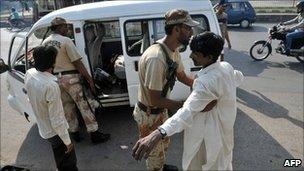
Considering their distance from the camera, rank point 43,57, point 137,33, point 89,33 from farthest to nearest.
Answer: point 137,33 < point 89,33 < point 43,57

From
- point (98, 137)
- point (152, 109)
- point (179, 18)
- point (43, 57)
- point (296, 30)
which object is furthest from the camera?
point (296, 30)

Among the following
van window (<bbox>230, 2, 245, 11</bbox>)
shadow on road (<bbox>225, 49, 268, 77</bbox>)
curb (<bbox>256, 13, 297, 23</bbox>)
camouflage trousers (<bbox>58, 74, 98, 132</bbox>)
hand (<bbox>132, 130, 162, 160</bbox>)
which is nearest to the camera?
hand (<bbox>132, 130, 162, 160</bbox>)

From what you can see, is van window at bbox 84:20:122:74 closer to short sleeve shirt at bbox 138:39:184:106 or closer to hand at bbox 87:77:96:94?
hand at bbox 87:77:96:94

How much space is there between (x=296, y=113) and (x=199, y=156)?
396 cm

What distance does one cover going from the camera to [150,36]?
521 centimetres

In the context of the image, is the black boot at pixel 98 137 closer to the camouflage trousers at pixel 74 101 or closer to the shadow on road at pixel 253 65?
the camouflage trousers at pixel 74 101

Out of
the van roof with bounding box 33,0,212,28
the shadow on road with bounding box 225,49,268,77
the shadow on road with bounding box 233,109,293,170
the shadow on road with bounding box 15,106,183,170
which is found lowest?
the shadow on road with bounding box 233,109,293,170

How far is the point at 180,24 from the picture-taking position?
3066 mm

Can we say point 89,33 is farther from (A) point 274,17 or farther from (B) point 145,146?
(A) point 274,17

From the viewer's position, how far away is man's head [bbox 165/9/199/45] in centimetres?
305

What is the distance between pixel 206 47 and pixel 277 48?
25.8ft

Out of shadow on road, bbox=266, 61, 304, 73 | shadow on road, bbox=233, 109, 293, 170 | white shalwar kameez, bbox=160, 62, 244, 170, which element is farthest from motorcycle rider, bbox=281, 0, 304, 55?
white shalwar kameez, bbox=160, 62, 244, 170

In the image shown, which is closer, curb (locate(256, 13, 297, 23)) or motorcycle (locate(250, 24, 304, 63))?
motorcycle (locate(250, 24, 304, 63))

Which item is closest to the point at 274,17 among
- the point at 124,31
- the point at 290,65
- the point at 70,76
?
the point at 290,65
